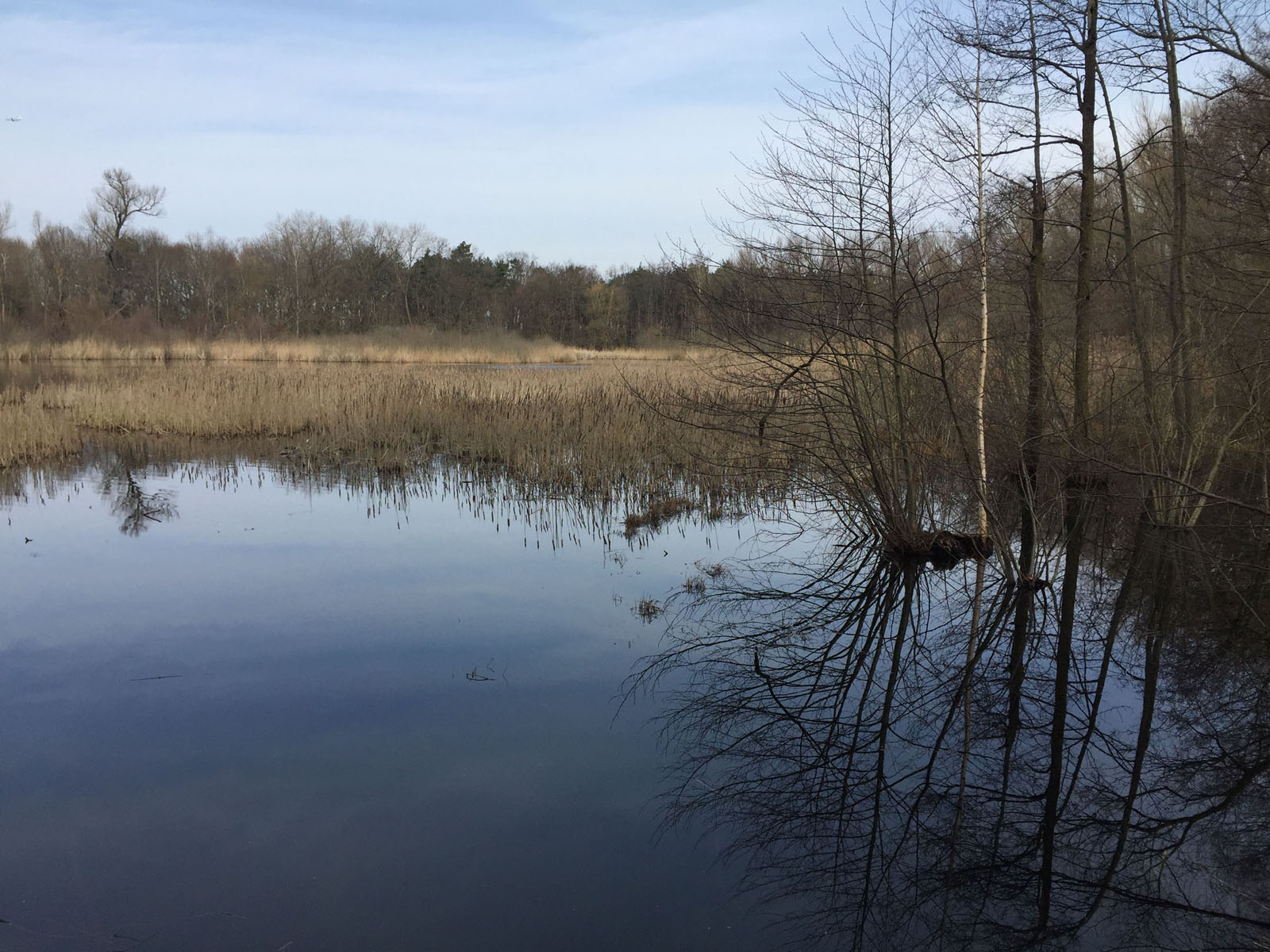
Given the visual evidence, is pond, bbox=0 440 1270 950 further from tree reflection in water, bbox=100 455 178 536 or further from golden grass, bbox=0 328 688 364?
golden grass, bbox=0 328 688 364

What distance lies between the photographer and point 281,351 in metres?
33.2

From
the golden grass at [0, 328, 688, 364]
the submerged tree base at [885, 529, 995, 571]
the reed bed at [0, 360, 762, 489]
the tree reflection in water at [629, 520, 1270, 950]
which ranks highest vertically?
the golden grass at [0, 328, 688, 364]

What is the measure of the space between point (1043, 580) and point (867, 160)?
3.24 metres

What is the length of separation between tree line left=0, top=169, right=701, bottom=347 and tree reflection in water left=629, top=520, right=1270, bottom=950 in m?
37.0

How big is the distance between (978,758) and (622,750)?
1524 mm

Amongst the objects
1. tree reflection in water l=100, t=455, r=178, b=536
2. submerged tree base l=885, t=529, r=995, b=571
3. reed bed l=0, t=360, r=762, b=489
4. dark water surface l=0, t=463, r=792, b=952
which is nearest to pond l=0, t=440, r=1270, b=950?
dark water surface l=0, t=463, r=792, b=952

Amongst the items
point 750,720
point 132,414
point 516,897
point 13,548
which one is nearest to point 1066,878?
point 750,720

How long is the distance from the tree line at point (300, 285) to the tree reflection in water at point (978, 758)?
3705 cm

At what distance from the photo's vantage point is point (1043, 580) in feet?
21.4

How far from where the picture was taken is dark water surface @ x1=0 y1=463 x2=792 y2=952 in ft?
9.08

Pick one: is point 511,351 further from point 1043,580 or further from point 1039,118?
point 1043,580

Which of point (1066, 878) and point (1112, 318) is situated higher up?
point (1112, 318)

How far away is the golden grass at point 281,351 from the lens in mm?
31922

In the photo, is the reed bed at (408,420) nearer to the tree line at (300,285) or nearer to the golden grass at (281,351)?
the golden grass at (281,351)
